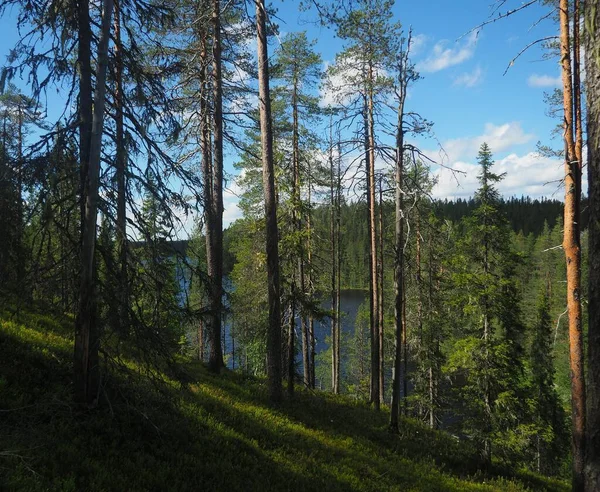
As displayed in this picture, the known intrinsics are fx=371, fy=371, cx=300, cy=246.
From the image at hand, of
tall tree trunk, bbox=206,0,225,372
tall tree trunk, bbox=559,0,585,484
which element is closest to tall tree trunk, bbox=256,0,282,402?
tall tree trunk, bbox=206,0,225,372

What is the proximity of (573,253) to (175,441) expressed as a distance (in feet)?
30.9

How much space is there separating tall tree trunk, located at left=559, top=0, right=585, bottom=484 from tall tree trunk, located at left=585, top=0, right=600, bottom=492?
5586mm

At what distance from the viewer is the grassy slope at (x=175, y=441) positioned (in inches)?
189

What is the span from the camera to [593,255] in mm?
3604

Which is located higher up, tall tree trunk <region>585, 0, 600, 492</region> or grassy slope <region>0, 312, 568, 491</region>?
tall tree trunk <region>585, 0, 600, 492</region>

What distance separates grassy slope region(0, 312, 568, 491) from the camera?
4.81 metres

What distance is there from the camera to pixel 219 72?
11188mm

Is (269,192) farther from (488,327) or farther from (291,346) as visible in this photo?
(488,327)

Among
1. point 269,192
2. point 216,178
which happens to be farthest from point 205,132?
point 269,192

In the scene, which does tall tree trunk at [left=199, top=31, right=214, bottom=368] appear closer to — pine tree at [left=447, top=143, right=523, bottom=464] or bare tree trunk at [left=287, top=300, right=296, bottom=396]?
bare tree trunk at [left=287, top=300, right=296, bottom=396]

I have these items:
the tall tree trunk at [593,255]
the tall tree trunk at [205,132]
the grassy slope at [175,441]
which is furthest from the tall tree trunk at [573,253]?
the tall tree trunk at [205,132]

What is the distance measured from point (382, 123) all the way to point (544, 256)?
6186 centimetres

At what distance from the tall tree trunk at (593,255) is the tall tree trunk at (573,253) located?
5.59 metres

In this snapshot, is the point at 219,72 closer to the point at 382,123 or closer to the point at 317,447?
the point at 382,123
